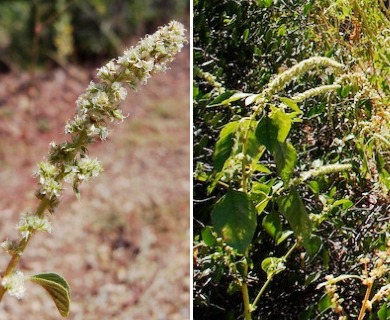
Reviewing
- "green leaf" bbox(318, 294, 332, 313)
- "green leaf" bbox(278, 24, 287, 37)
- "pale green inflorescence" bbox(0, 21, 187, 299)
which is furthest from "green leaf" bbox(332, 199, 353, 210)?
"pale green inflorescence" bbox(0, 21, 187, 299)

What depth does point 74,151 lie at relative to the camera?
62 cm

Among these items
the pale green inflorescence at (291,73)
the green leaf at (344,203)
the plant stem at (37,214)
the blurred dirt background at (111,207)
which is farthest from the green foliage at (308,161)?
the blurred dirt background at (111,207)

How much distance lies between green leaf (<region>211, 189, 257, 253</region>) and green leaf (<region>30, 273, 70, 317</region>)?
16cm

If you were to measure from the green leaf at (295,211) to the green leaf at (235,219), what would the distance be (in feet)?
0.17

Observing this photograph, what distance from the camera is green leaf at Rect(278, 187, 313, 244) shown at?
78 cm

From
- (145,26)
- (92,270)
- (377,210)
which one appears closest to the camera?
(377,210)

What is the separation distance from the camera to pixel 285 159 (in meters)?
0.75

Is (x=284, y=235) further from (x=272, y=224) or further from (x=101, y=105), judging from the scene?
(x=101, y=105)

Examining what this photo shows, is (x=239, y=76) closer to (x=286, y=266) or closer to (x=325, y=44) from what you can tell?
(x=325, y=44)

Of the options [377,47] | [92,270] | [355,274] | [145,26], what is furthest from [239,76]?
[145,26]

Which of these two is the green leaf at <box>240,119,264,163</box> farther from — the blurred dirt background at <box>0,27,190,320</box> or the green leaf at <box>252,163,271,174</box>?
the blurred dirt background at <box>0,27,190,320</box>

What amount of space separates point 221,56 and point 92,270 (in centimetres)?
120

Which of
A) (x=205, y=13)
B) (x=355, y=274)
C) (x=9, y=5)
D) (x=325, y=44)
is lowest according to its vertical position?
(x=355, y=274)

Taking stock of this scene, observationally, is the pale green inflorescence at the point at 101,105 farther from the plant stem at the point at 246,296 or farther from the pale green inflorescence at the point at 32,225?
the plant stem at the point at 246,296
